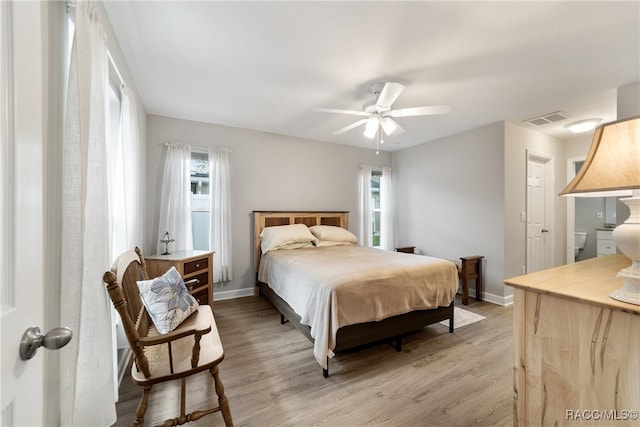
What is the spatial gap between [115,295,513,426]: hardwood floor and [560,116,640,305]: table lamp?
1200 millimetres

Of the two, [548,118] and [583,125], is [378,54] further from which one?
[583,125]

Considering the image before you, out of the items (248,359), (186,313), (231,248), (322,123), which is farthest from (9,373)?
(322,123)

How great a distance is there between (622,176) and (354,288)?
1.50 meters

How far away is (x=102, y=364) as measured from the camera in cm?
110

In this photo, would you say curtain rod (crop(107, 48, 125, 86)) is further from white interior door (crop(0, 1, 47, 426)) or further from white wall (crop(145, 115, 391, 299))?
white wall (crop(145, 115, 391, 299))

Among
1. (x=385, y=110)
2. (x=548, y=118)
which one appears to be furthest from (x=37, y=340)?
(x=548, y=118)

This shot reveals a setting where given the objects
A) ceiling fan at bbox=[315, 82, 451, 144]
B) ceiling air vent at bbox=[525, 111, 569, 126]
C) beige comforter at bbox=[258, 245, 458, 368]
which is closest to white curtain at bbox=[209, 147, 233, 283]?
beige comforter at bbox=[258, 245, 458, 368]

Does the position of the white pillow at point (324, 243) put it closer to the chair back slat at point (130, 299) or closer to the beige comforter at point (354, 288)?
the beige comforter at point (354, 288)

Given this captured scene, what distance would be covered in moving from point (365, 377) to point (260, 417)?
2.60 ft

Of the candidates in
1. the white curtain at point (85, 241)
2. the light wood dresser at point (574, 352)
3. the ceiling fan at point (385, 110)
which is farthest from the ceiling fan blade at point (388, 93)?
the white curtain at point (85, 241)

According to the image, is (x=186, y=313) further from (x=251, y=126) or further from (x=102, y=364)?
(x=251, y=126)

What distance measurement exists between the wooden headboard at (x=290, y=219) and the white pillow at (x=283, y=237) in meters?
0.17

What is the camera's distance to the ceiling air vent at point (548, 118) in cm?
307

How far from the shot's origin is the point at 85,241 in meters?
1.03
